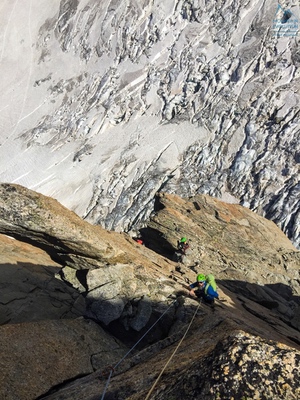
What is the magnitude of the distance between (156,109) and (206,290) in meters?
30.2

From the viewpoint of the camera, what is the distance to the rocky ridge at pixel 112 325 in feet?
18.3

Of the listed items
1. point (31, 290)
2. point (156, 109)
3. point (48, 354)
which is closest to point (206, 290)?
point (31, 290)

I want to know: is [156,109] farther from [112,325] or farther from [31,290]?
[112,325]

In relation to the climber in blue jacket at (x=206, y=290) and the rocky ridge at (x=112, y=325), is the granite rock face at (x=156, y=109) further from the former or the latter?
the climber in blue jacket at (x=206, y=290)

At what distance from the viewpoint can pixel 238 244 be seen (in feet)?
92.5

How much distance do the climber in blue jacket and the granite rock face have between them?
16.0 metres

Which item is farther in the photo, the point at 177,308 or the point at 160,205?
the point at 160,205

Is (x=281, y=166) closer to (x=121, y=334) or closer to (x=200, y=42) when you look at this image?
(x=200, y=42)

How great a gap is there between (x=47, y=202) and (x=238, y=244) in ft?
59.3

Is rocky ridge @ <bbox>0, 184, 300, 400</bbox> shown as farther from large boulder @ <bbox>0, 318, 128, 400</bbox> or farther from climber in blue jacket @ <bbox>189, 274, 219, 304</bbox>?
climber in blue jacket @ <bbox>189, 274, 219, 304</bbox>

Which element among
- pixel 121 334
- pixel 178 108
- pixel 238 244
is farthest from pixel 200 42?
pixel 121 334

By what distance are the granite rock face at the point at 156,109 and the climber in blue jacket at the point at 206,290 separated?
16.0m

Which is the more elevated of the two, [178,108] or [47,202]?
[178,108]

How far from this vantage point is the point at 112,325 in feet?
40.6
